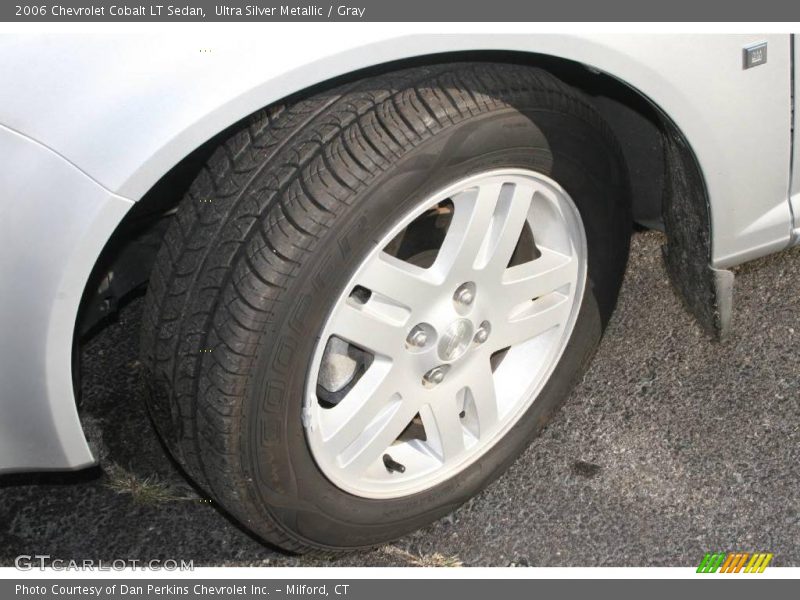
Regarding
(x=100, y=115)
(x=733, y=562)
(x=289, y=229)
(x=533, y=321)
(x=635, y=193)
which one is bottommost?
(x=733, y=562)

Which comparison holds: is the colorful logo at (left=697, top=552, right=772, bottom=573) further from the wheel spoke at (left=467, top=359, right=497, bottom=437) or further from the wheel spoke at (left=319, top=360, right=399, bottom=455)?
the wheel spoke at (left=319, top=360, right=399, bottom=455)

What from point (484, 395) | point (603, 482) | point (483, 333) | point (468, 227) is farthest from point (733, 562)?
point (468, 227)

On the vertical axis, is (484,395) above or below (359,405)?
below

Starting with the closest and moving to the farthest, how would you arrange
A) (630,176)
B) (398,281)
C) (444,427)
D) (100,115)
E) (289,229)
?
(100,115)
(289,229)
(398,281)
(444,427)
(630,176)

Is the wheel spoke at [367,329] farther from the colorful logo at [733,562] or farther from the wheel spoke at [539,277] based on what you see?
the colorful logo at [733,562]

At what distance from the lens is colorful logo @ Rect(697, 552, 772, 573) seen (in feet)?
6.95

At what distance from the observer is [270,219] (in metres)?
1.59

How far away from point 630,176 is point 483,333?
1.87 ft

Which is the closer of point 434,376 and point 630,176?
point 434,376

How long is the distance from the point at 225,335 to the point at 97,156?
1.21 ft

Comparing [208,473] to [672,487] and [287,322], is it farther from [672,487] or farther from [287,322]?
[672,487]

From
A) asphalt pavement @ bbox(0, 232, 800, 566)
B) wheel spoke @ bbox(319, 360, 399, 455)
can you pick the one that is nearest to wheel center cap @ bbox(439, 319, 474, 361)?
wheel spoke @ bbox(319, 360, 399, 455)

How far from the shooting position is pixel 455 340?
1925 mm

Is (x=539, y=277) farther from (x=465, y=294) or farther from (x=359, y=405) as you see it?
(x=359, y=405)
